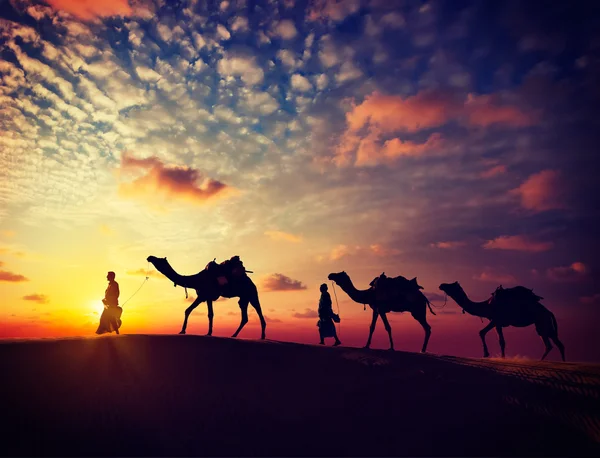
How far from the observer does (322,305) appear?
57.6 feet

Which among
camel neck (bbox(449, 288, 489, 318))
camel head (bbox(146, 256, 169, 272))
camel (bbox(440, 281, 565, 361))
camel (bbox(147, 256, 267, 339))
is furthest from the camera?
camel neck (bbox(449, 288, 489, 318))

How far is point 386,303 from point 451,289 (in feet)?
17.2

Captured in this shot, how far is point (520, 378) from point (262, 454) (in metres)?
8.27

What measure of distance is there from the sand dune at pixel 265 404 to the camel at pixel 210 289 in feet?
14.4

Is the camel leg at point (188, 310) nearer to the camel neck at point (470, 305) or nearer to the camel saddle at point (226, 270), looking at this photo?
the camel saddle at point (226, 270)

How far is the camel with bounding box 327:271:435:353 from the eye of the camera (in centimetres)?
1703

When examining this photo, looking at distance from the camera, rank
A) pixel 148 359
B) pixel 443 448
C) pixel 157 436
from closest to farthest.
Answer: pixel 157 436 → pixel 443 448 → pixel 148 359

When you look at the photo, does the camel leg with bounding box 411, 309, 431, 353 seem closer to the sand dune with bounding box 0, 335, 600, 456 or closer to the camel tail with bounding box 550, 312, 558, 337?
the sand dune with bounding box 0, 335, 600, 456

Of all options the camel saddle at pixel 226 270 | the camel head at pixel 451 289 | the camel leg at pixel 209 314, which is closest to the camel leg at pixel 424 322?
the camel head at pixel 451 289

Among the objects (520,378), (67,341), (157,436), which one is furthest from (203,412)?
(520,378)

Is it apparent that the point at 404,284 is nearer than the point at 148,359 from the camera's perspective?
No

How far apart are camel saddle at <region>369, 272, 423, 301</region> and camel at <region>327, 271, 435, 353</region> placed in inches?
5.9

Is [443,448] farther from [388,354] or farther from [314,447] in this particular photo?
[388,354]

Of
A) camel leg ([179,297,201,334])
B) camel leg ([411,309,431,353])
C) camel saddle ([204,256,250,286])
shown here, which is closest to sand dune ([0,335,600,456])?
camel leg ([179,297,201,334])
